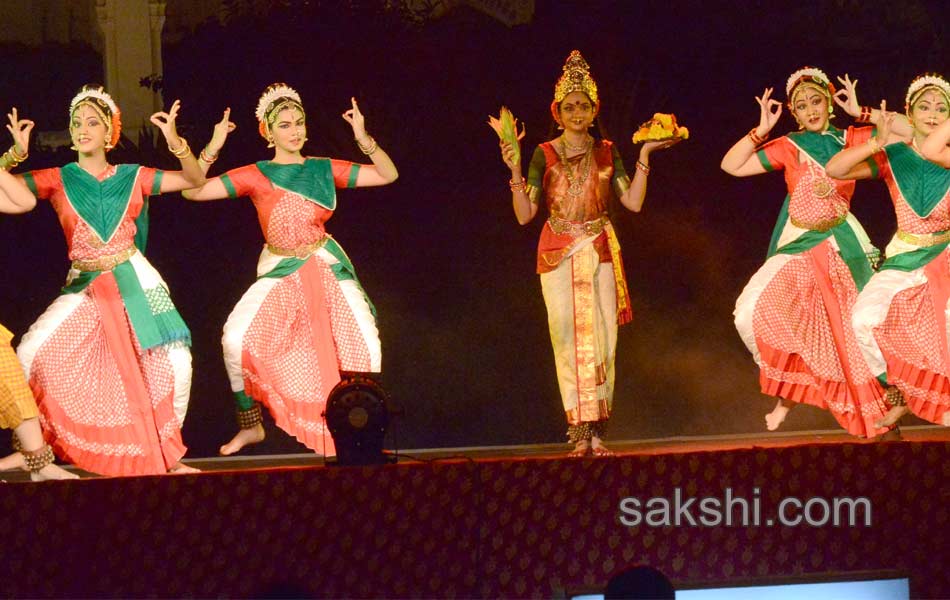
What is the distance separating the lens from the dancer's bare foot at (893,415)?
5.46 meters

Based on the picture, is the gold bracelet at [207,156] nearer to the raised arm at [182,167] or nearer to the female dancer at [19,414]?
the raised arm at [182,167]

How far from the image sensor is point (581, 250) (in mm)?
5406

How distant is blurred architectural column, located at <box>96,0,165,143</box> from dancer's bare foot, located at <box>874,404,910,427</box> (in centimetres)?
346

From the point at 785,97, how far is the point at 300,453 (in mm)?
2927

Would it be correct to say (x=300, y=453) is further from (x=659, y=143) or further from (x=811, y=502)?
(x=811, y=502)

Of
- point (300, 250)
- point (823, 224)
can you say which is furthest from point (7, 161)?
point (823, 224)

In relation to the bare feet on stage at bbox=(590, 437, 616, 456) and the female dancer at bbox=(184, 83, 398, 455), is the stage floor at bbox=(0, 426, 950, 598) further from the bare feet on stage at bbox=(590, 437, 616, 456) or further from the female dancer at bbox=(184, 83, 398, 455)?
the female dancer at bbox=(184, 83, 398, 455)

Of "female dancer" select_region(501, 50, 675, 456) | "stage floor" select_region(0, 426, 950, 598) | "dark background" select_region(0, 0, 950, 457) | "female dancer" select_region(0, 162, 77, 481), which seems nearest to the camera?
"stage floor" select_region(0, 426, 950, 598)

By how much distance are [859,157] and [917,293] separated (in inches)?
24.7

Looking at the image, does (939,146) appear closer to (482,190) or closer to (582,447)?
(582,447)

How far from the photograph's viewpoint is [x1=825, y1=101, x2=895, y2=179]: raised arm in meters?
5.29

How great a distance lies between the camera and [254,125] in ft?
19.6

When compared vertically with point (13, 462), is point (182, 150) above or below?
above

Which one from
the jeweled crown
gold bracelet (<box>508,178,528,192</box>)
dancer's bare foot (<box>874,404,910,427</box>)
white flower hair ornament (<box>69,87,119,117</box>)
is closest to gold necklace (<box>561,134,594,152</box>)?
the jeweled crown
